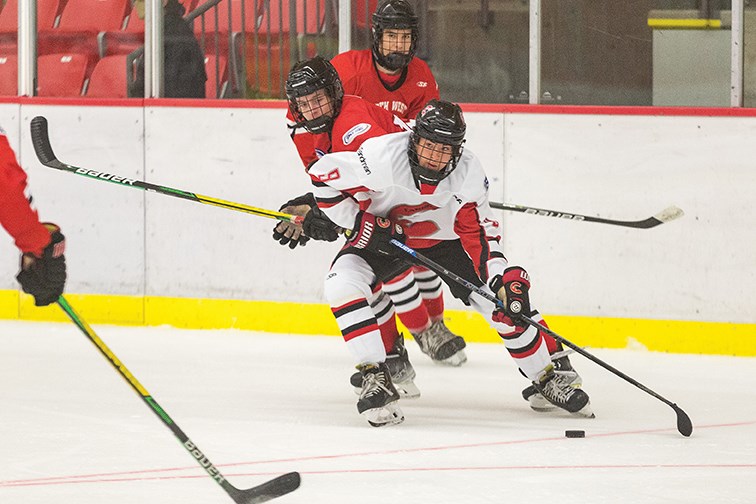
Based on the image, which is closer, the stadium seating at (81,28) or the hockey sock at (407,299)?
the hockey sock at (407,299)

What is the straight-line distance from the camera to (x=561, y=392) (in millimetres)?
3955

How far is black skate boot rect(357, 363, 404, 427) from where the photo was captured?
382 centimetres

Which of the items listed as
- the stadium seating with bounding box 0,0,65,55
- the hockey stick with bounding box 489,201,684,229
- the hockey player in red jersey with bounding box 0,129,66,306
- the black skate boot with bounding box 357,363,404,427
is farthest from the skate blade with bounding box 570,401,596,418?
the stadium seating with bounding box 0,0,65,55

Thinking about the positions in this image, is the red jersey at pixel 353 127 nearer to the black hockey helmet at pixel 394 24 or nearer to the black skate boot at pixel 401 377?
the black hockey helmet at pixel 394 24

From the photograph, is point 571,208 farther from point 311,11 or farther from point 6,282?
point 6,282

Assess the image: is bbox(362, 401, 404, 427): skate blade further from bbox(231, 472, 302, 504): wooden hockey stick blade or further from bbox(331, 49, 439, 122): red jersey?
bbox(331, 49, 439, 122): red jersey

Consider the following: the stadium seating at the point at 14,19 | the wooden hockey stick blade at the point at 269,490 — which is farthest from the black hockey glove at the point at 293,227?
the stadium seating at the point at 14,19

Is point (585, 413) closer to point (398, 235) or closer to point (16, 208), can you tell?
point (398, 235)

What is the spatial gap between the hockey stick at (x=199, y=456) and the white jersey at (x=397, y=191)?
112cm

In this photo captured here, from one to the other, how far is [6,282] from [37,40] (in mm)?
1068

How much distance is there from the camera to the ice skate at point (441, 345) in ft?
16.4

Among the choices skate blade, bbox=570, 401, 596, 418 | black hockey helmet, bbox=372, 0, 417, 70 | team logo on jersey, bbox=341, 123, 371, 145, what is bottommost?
skate blade, bbox=570, 401, 596, 418

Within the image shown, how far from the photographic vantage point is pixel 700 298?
514 centimetres

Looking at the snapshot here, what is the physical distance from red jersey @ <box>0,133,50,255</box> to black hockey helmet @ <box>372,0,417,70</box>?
2.07 m
